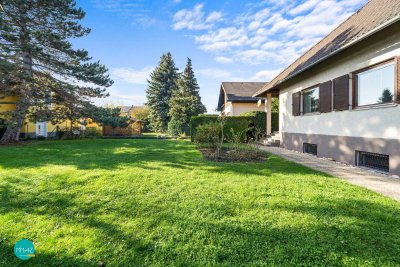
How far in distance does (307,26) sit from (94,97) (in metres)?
14.4

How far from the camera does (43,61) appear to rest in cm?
1412

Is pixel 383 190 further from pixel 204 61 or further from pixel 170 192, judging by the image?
pixel 204 61

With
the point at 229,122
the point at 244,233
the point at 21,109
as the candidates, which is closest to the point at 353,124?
the point at 244,233

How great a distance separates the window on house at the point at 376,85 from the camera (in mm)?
5905

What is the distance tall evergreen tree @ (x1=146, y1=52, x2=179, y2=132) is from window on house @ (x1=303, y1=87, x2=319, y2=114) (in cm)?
2517

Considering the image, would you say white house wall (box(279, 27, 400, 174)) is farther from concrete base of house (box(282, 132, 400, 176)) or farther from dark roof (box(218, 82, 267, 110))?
dark roof (box(218, 82, 267, 110))

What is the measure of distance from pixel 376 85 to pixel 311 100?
12.8 feet

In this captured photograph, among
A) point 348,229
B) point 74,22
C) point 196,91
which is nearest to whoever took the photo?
point 348,229

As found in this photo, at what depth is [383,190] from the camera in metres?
4.52

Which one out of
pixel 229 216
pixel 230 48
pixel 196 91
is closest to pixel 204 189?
pixel 229 216

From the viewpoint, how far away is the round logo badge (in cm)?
287

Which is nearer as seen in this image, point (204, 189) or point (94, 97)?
point (204, 189)

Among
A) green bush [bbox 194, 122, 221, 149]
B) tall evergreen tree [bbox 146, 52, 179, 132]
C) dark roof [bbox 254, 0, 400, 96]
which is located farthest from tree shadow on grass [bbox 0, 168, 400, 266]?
tall evergreen tree [bbox 146, 52, 179, 132]

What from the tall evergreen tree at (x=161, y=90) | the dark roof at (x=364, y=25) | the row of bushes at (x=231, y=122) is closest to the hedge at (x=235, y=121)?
the row of bushes at (x=231, y=122)
